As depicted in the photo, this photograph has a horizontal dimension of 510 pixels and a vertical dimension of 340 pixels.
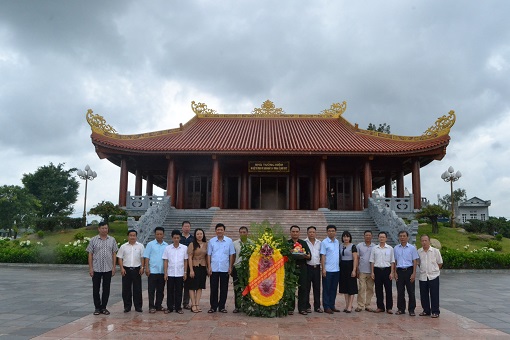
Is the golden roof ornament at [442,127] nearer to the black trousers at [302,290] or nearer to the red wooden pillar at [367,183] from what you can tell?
the red wooden pillar at [367,183]

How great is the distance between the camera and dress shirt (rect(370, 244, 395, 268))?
7062 millimetres

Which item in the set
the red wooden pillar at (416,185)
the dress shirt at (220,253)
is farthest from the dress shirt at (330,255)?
the red wooden pillar at (416,185)

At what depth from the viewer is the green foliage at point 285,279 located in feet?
21.2

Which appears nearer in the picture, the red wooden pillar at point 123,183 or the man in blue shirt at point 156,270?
the man in blue shirt at point 156,270

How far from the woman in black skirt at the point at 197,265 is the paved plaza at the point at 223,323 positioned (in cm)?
29

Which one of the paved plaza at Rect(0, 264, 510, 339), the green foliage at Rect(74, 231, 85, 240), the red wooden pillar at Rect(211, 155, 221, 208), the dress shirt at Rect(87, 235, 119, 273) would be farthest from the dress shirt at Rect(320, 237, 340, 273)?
the green foliage at Rect(74, 231, 85, 240)

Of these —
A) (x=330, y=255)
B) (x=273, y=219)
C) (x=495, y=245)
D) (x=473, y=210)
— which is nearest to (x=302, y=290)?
(x=330, y=255)

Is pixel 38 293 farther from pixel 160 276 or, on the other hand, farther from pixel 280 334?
pixel 280 334

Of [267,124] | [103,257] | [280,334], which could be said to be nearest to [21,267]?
[103,257]

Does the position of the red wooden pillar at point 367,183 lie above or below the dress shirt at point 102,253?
above

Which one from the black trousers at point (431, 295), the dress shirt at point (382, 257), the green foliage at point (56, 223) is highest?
the green foliage at point (56, 223)

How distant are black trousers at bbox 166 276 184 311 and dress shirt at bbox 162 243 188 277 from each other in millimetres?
85

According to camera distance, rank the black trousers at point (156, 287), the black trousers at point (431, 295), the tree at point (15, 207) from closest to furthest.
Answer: the black trousers at point (431, 295) < the black trousers at point (156, 287) < the tree at point (15, 207)

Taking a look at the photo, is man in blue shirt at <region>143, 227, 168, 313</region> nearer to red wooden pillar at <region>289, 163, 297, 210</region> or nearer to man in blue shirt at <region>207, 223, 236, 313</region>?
man in blue shirt at <region>207, 223, 236, 313</region>
